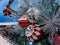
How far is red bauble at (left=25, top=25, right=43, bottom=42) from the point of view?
1330mm

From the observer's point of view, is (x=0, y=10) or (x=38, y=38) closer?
(x=38, y=38)

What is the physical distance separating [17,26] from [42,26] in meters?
0.18

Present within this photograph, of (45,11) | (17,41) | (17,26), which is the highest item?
(45,11)

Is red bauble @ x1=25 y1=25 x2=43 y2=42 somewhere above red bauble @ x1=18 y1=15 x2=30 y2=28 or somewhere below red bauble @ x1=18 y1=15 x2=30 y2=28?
below

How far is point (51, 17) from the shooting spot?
53.1 inches

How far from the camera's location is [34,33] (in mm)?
1328

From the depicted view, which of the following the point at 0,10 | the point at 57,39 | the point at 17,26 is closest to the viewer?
the point at 57,39

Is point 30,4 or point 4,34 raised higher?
point 30,4

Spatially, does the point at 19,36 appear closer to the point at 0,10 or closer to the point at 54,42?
the point at 54,42

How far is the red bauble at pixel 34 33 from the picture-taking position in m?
1.33

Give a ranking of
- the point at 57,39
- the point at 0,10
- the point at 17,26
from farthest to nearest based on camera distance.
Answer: the point at 0,10 < the point at 17,26 < the point at 57,39

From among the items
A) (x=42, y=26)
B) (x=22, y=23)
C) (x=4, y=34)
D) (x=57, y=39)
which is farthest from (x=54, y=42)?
(x=4, y=34)

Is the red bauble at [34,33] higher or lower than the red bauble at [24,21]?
lower

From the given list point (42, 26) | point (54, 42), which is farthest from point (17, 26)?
point (54, 42)
